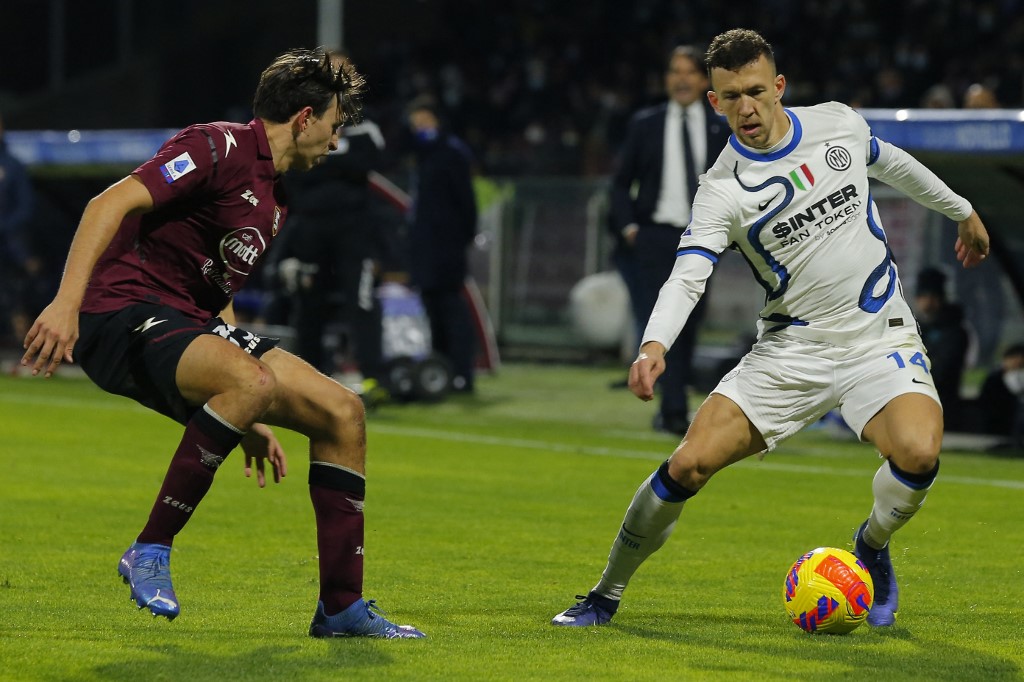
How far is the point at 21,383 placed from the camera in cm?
1516

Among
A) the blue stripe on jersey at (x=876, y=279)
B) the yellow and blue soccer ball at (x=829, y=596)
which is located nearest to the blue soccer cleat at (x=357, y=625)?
the yellow and blue soccer ball at (x=829, y=596)

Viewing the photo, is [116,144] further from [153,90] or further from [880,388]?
[153,90]

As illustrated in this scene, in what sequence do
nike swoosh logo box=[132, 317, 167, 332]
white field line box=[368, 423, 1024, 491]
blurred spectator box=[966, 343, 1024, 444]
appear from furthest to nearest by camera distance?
blurred spectator box=[966, 343, 1024, 444]
white field line box=[368, 423, 1024, 491]
nike swoosh logo box=[132, 317, 167, 332]

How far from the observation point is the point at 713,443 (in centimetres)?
545

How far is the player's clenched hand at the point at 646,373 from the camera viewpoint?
4.94 meters

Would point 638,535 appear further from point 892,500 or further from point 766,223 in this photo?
point 766,223

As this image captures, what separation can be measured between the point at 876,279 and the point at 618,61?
838 inches

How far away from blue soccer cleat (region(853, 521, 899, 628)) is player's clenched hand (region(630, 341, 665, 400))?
1.16 meters

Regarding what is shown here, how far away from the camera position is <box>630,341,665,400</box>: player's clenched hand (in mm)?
4941

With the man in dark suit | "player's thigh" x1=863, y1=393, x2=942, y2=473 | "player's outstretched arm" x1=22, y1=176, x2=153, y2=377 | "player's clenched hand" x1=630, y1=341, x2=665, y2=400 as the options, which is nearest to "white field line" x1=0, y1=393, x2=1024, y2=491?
the man in dark suit

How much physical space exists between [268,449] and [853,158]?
224 cm

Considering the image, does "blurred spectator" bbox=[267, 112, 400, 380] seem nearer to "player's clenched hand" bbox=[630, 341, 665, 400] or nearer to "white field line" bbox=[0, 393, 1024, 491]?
"white field line" bbox=[0, 393, 1024, 491]

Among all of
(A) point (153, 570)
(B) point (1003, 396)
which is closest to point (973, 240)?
(A) point (153, 570)

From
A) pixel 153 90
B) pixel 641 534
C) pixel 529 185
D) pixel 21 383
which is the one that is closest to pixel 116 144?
pixel 21 383
